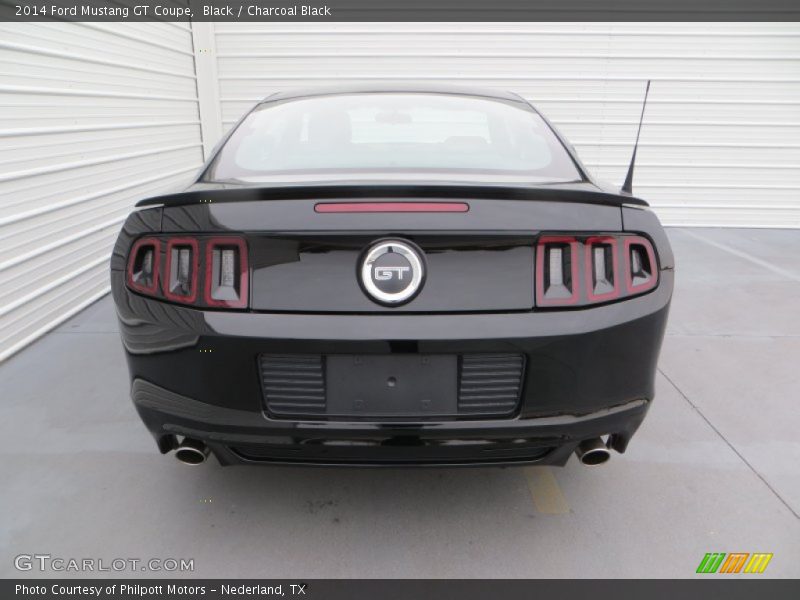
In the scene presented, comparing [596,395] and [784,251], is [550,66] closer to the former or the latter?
[784,251]

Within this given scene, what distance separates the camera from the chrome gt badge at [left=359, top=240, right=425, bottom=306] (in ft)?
4.95

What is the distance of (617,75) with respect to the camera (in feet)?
23.4

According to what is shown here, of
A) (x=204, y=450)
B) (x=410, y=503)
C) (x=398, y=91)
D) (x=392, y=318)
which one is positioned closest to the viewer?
(x=392, y=318)

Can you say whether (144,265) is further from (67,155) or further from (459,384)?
(67,155)

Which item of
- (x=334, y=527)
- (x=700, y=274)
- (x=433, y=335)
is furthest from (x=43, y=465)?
(x=700, y=274)

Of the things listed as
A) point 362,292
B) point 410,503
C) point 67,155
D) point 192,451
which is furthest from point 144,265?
point 67,155

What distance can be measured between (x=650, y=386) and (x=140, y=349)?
155cm

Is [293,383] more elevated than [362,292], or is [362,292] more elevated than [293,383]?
[362,292]

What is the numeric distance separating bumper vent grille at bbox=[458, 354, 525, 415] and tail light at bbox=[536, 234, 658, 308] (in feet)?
0.64

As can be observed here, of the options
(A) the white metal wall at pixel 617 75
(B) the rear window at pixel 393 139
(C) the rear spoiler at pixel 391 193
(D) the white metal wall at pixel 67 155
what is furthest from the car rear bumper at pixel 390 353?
(A) the white metal wall at pixel 617 75

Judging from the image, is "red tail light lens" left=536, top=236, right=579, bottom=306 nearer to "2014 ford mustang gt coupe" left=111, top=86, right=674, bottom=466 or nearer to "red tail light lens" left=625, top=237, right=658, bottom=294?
"2014 ford mustang gt coupe" left=111, top=86, right=674, bottom=466

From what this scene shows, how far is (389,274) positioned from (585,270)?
555 mm
